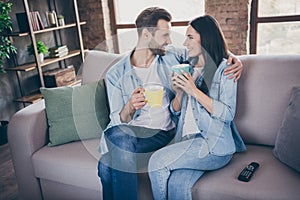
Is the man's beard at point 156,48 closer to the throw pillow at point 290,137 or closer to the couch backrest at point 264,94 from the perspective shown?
the couch backrest at point 264,94

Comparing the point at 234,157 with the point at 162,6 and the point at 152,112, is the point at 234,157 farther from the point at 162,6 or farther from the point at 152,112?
the point at 162,6

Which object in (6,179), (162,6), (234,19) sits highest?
(162,6)

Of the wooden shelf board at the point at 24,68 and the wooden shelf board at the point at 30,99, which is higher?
the wooden shelf board at the point at 24,68

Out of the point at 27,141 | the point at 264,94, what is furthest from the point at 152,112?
the point at 27,141

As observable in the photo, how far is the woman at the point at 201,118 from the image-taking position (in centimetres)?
148

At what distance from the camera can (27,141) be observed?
188cm

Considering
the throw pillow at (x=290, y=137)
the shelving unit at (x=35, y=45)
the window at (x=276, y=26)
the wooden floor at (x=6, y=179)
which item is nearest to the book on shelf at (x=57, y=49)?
the shelving unit at (x=35, y=45)

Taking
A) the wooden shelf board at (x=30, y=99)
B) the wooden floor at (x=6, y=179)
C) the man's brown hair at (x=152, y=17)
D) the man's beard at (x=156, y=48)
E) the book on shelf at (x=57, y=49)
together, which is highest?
the man's brown hair at (x=152, y=17)

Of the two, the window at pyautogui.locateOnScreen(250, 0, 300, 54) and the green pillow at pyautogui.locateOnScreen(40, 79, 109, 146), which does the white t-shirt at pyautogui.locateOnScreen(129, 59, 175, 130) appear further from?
the window at pyautogui.locateOnScreen(250, 0, 300, 54)

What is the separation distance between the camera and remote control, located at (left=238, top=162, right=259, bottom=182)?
1439 millimetres

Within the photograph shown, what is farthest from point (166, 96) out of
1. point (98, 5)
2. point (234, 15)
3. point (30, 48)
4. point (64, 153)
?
point (98, 5)

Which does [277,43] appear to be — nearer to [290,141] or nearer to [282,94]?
[282,94]

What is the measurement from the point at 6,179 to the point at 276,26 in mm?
2805

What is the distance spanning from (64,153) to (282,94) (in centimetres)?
123
